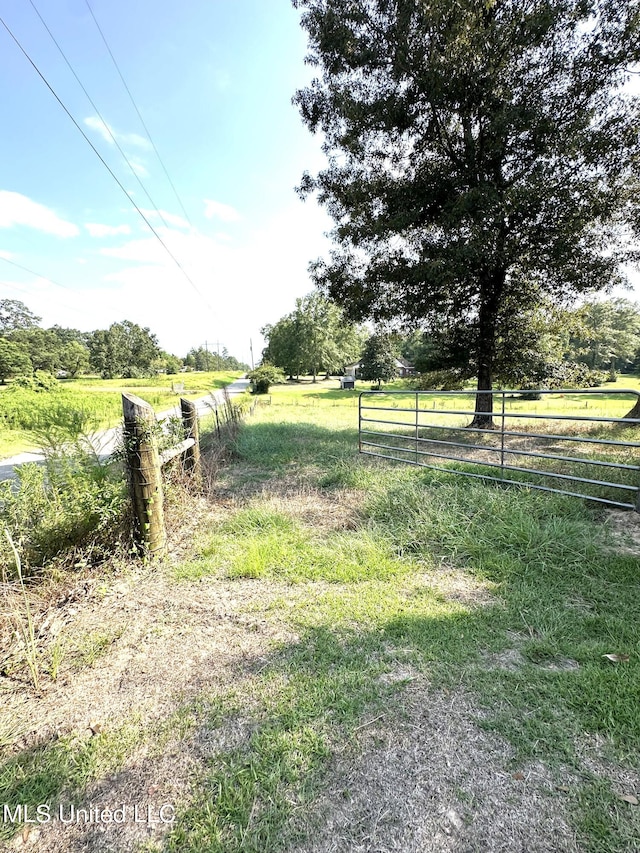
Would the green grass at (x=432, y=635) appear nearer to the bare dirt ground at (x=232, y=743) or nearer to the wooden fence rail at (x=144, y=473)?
the bare dirt ground at (x=232, y=743)

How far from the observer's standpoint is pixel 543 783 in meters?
1.34

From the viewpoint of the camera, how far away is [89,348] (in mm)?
63562

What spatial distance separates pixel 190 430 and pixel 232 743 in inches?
142

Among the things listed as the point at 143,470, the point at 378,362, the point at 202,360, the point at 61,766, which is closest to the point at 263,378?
the point at 378,362

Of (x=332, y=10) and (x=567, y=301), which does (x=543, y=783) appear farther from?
(x=332, y=10)

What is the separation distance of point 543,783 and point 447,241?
8153 mm

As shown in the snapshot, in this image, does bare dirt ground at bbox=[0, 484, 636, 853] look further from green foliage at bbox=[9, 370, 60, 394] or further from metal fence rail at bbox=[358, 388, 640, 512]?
green foliage at bbox=[9, 370, 60, 394]

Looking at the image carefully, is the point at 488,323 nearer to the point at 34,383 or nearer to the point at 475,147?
the point at 475,147

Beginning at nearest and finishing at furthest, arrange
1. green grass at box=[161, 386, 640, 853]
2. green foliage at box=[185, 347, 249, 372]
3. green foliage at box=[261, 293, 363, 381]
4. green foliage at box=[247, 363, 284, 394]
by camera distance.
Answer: green grass at box=[161, 386, 640, 853]
green foliage at box=[247, 363, 284, 394]
green foliage at box=[261, 293, 363, 381]
green foliage at box=[185, 347, 249, 372]

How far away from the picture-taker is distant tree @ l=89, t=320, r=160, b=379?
5738 cm

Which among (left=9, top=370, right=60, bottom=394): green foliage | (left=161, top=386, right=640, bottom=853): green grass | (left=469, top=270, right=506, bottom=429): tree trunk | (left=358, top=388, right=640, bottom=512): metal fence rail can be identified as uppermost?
(left=469, top=270, right=506, bottom=429): tree trunk

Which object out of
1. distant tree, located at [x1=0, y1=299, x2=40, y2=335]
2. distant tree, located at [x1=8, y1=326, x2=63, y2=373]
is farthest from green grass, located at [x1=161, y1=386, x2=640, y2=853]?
distant tree, located at [x1=0, y1=299, x2=40, y2=335]

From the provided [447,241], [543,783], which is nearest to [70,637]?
[543,783]

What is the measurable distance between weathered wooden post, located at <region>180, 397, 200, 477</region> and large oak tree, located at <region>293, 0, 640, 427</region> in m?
5.36
